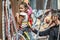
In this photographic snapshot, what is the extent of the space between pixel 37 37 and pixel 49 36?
0.08 metres

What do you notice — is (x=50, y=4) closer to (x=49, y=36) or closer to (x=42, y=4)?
(x=42, y=4)

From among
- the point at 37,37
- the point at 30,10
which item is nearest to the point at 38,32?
the point at 37,37

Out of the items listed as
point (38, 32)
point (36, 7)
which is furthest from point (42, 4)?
point (38, 32)

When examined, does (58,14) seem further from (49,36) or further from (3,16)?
(3,16)

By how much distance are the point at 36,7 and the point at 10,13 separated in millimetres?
182

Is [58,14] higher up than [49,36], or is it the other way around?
[58,14]

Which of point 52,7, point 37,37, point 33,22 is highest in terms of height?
point 52,7

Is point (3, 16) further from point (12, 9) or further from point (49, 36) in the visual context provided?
point (49, 36)

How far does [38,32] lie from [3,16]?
10.3 inches

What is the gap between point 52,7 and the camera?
1.00 m

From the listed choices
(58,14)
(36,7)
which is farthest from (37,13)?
(58,14)

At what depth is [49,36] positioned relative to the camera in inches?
39.6

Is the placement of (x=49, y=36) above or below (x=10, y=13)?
below

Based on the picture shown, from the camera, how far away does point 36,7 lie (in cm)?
100
